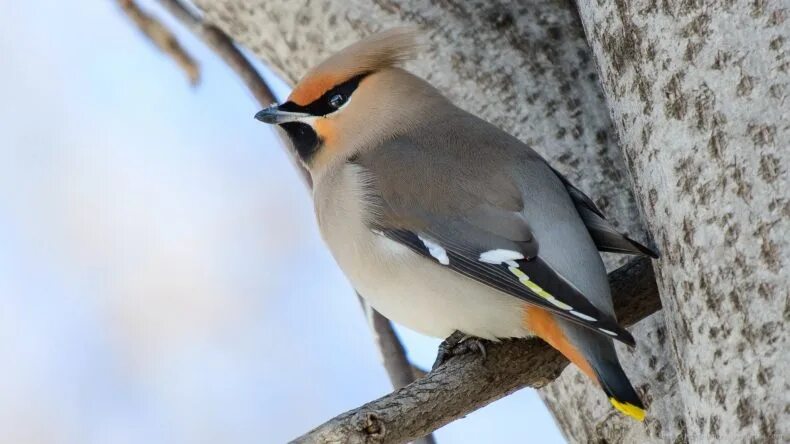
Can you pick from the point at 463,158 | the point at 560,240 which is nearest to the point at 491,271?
the point at 560,240

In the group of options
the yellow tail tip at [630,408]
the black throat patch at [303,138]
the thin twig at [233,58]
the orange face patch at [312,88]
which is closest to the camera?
the yellow tail tip at [630,408]

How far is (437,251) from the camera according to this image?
8.24 feet

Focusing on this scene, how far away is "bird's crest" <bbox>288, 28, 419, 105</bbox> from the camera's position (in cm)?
293

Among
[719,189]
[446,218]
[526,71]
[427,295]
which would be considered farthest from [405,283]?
[719,189]

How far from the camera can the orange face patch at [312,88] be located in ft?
9.59

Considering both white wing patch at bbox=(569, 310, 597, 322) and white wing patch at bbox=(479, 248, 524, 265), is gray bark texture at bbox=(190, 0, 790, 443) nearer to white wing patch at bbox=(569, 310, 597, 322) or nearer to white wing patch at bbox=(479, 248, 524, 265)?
white wing patch at bbox=(569, 310, 597, 322)

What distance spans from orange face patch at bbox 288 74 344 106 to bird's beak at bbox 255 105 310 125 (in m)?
0.04

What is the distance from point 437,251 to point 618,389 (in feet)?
1.74

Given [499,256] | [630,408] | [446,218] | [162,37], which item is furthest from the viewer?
[162,37]

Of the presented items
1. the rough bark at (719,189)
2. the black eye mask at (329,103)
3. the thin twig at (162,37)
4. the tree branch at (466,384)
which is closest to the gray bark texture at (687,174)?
the rough bark at (719,189)

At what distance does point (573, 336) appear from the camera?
2305 mm

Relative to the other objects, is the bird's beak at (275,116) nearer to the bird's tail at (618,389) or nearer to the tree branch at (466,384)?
the tree branch at (466,384)

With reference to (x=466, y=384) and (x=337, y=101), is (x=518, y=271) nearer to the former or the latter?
(x=466, y=384)

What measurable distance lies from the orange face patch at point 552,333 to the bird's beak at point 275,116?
0.91 m
